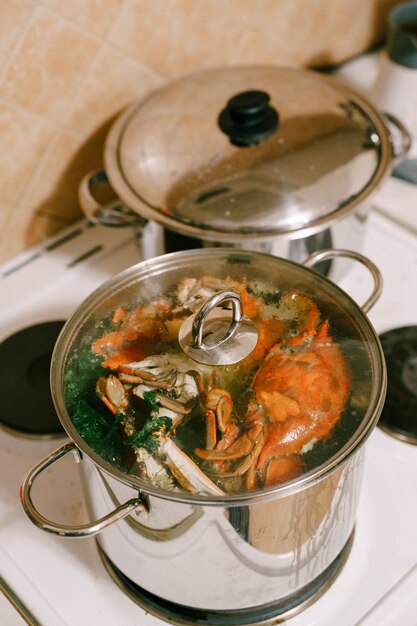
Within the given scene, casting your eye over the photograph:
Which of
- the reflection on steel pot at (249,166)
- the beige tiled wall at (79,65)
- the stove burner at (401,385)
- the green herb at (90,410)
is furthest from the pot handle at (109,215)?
the stove burner at (401,385)

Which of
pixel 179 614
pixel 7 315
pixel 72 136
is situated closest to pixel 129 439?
pixel 179 614

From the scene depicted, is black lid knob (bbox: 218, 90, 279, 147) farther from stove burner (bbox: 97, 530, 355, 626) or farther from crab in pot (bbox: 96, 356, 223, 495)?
stove burner (bbox: 97, 530, 355, 626)

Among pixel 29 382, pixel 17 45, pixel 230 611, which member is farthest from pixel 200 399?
pixel 17 45

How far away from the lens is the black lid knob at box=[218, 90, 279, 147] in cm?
80

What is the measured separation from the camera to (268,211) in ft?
2.51

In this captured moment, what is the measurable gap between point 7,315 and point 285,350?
1.56 feet

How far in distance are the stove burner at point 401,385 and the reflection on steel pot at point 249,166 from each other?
121mm

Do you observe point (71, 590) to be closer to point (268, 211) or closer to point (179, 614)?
point (179, 614)

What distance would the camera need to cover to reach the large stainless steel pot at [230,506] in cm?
51

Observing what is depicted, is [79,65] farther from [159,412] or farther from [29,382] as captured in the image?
[159,412]

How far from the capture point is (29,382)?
2.72 feet

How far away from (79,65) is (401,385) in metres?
0.59

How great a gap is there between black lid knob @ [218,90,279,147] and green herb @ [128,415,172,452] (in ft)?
1.34

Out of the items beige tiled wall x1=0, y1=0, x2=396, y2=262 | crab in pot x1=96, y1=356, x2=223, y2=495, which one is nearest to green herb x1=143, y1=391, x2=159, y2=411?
crab in pot x1=96, y1=356, x2=223, y2=495
